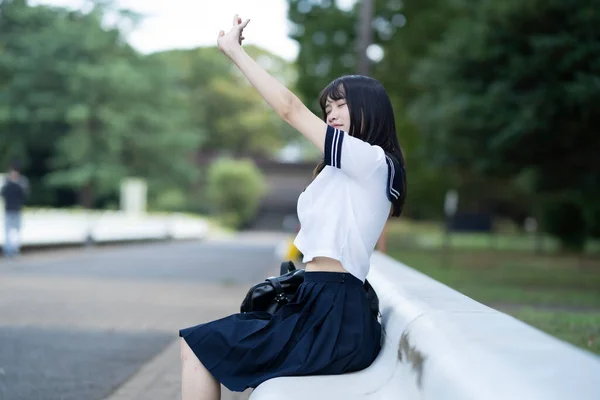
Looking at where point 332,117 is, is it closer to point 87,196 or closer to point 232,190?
point 87,196

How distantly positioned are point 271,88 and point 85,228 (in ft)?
79.8

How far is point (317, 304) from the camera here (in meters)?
3.05

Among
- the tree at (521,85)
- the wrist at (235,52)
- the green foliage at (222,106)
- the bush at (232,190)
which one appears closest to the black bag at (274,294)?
the wrist at (235,52)

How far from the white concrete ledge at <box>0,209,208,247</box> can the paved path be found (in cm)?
451

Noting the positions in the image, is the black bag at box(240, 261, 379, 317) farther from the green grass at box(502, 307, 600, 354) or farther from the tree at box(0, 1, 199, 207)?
the tree at box(0, 1, 199, 207)

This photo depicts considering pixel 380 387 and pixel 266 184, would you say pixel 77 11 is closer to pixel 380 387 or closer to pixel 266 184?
pixel 266 184

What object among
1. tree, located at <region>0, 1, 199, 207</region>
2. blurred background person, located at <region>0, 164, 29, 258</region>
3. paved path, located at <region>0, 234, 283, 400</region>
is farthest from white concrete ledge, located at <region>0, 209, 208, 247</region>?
tree, located at <region>0, 1, 199, 207</region>

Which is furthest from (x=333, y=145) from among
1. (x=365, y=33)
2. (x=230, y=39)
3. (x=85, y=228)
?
(x=85, y=228)

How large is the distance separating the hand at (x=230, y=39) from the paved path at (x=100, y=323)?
2720 millimetres

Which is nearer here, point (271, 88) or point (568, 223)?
point (271, 88)

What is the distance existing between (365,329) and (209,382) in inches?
22.4

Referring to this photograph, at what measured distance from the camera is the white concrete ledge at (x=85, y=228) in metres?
21.9

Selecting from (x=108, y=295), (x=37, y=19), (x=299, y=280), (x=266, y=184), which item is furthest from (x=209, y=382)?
(x=266, y=184)

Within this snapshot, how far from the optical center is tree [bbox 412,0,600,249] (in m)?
14.5
